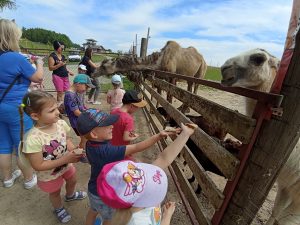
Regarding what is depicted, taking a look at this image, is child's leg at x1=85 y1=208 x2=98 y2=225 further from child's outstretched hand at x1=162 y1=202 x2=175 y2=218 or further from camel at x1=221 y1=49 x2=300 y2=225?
camel at x1=221 y1=49 x2=300 y2=225

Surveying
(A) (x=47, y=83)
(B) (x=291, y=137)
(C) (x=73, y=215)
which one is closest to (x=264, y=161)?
(B) (x=291, y=137)

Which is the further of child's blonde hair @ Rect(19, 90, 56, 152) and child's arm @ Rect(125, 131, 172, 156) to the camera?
child's blonde hair @ Rect(19, 90, 56, 152)

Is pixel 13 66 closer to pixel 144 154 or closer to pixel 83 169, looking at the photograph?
pixel 83 169

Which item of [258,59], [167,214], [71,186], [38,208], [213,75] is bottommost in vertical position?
[213,75]

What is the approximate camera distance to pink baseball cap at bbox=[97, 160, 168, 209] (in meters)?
1.06

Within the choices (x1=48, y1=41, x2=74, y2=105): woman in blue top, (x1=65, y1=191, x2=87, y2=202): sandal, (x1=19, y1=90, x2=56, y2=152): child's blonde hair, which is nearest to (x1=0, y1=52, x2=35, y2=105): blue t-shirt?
(x1=19, y1=90, x2=56, y2=152): child's blonde hair

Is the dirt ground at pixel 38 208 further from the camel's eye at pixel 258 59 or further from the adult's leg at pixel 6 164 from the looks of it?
the camel's eye at pixel 258 59

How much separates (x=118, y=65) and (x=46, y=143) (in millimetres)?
9463

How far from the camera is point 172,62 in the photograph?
9.19 m

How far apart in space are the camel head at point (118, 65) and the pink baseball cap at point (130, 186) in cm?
950

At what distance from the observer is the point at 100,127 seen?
166 cm

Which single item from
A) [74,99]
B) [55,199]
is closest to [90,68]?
[74,99]

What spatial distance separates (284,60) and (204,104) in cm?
92

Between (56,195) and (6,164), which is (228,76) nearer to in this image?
(56,195)
